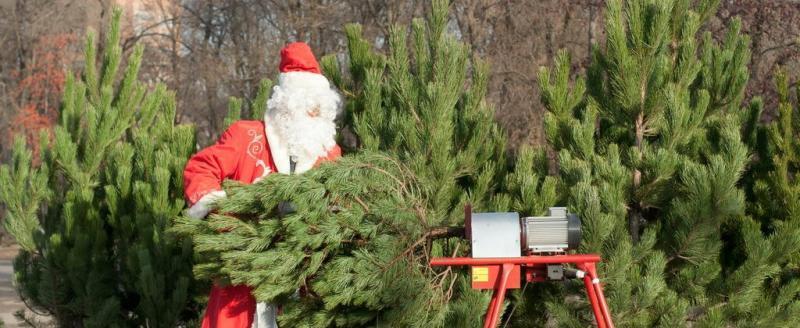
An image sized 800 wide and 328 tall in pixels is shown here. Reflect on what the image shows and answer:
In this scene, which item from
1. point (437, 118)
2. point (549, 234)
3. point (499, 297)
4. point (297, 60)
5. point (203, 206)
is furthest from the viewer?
point (437, 118)

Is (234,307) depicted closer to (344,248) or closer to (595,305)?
(344,248)

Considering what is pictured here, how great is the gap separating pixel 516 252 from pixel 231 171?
1411 millimetres

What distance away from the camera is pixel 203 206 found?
12.5 ft

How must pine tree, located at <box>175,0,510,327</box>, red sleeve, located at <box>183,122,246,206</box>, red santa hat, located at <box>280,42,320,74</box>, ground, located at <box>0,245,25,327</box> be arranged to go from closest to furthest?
pine tree, located at <box>175,0,510,327</box> → red sleeve, located at <box>183,122,246,206</box> → red santa hat, located at <box>280,42,320,74</box> → ground, located at <box>0,245,25,327</box>

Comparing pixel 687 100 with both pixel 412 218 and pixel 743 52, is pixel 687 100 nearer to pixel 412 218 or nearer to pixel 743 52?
pixel 743 52

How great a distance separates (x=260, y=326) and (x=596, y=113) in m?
1.88

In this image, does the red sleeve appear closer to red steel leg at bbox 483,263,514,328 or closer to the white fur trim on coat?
the white fur trim on coat

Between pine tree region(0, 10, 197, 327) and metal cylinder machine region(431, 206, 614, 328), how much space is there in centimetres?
258

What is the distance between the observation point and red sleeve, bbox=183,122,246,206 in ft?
12.9

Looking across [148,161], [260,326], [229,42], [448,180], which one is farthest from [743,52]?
[229,42]

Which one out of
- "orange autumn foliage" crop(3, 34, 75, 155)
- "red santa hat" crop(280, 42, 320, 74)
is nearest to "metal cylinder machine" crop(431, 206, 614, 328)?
"red santa hat" crop(280, 42, 320, 74)

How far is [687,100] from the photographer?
4562 millimetres

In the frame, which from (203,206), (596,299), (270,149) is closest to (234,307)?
(203,206)

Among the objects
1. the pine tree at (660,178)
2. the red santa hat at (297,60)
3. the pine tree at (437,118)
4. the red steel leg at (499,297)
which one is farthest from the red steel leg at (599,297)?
the red santa hat at (297,60)
